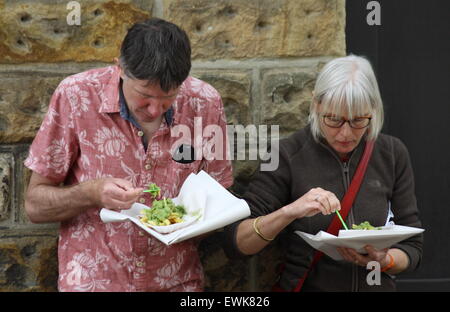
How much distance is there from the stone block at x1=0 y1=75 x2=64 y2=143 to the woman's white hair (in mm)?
1061

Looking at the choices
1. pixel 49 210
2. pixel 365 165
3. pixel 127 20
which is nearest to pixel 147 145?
pixel 49 210

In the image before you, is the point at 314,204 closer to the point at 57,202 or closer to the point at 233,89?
the point at 233,89

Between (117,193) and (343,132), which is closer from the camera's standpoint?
(117,193)

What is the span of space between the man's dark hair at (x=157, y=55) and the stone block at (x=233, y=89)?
70 centimetres

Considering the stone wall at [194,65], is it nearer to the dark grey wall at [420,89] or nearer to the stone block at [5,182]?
the stone block at [5,182]

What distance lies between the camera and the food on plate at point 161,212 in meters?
2.72

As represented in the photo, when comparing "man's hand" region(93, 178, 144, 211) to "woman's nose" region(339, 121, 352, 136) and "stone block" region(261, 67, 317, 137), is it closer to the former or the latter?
"woman's nose" region(339, 121, 352, 136)

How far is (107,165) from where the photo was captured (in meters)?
2.90

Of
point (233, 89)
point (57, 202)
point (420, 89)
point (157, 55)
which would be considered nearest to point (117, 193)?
point (57, 202)

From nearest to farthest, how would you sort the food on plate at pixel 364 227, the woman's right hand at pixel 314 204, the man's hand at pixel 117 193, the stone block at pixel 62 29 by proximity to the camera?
the man's hand at pixel 117 193
the woman's right hand at pixel 314 204
the food on plate at pixel 364 227
the stone block at pixel 62 29

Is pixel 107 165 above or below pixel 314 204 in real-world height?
above

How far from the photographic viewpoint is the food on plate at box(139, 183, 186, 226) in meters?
2.72

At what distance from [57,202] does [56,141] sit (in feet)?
0.72

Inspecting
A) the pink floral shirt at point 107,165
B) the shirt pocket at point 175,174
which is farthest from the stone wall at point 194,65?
the shirt pocket at point 175,174
